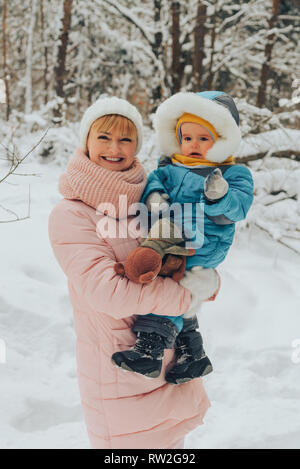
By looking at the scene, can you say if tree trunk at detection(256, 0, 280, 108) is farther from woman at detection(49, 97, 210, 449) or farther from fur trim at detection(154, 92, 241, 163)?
woman at detection(49, 97, 210, 449)

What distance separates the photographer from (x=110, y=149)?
5.42 ft

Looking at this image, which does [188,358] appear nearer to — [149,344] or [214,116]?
[149,344]

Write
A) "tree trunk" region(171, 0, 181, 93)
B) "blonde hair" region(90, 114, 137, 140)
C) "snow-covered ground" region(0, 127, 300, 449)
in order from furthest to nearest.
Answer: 1. "tree trunk" region(171, 0, 181, 93)
2. "snow-covered ground" region(0, 127, 300, 449)
3. "blonde hair" region(90, 114, 137, 140)

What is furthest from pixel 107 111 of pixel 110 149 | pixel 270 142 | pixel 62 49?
pixel 62 49

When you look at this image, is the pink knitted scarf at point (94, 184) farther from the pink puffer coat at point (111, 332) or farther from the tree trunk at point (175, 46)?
the tree trunk at point (175, 46)

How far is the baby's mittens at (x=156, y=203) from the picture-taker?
1.70 meters

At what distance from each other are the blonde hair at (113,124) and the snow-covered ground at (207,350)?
1.31 meters

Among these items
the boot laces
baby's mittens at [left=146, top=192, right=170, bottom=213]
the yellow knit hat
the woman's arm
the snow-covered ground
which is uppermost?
the yellow knit hat

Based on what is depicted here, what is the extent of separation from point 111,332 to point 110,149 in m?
0.72

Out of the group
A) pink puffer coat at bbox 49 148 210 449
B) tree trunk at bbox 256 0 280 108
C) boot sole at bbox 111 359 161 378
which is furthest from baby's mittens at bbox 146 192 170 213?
tree trunk at bbox 256 0 280 108

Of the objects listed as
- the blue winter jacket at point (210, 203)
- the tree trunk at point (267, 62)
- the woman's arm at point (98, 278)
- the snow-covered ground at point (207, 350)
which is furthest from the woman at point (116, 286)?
the tree trunk at point (267, 62)

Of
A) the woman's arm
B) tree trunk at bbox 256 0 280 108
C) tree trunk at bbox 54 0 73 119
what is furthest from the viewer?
tree trunk at bbox 256 0 280 108

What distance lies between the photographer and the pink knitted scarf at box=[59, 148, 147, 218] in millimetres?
1583
